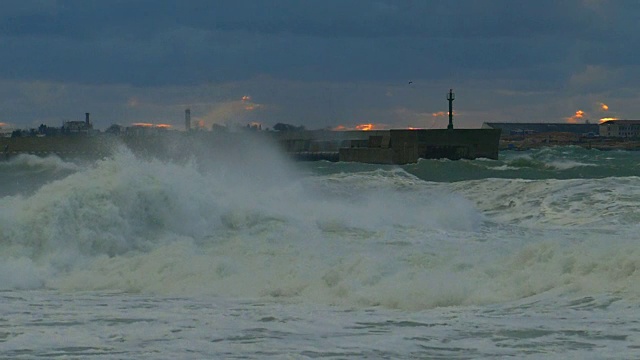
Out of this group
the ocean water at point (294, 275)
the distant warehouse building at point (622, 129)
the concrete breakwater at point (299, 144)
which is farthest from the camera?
the distant warehouse building at point (622, 129)

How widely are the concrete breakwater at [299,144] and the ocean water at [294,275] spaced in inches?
1242

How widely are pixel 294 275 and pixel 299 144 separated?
2071 inches

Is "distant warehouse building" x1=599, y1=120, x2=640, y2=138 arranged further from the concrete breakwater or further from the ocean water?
the ocean water

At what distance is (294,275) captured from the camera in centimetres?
1102

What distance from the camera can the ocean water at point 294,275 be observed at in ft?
24.7

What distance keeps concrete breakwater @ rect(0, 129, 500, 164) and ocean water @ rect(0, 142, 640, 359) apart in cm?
3154

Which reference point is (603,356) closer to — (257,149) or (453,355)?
(453,355)

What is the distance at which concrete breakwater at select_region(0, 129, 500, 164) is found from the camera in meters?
52.3

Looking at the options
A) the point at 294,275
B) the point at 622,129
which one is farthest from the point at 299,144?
the point at 622,129

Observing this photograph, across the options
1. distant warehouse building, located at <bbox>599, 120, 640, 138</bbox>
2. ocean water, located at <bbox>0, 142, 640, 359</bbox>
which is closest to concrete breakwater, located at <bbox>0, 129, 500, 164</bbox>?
ocean water, located at <bbox>0, 142, 640, 359</bbox>

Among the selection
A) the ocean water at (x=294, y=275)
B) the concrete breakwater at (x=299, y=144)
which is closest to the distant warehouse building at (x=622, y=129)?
the concrete breakwater at (x=299, y=144)

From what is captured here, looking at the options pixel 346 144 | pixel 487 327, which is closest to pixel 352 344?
pixel 487 327

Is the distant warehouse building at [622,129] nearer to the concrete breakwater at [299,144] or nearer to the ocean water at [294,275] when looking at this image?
the concrete breakwater at [299,144]

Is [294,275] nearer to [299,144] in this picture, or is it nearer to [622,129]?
[299,144]
